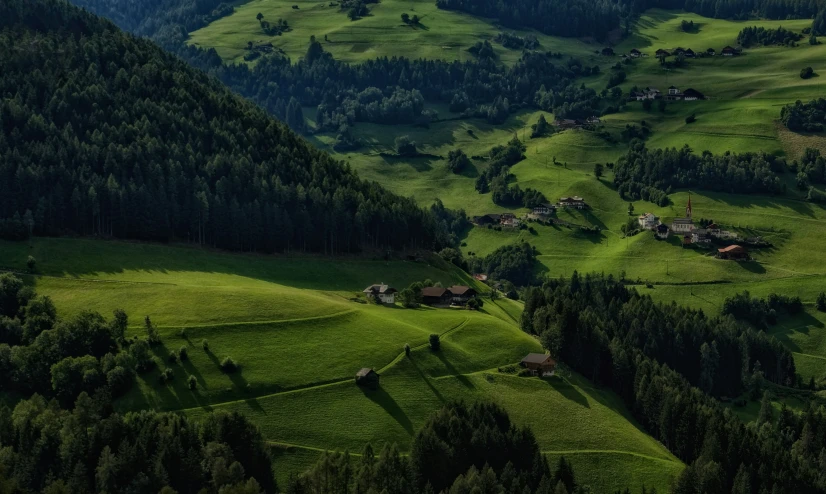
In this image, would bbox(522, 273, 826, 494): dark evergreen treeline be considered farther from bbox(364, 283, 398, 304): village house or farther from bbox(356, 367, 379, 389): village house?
bbox(356, 367, 379, 389): village house

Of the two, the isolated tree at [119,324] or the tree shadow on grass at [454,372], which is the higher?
the isolated tree at [119,324]

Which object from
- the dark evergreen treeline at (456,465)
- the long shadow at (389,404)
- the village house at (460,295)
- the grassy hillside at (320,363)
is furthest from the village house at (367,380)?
the village house at (460,295)

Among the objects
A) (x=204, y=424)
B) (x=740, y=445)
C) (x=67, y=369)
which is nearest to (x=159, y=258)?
(x=67, y=369)

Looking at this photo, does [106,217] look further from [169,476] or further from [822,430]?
[822,430]

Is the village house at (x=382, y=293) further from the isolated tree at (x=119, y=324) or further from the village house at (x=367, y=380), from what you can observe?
the isolated tree at (x=119, y=324)

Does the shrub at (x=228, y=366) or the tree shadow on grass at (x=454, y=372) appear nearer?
the shrub at (x=228, y=366)

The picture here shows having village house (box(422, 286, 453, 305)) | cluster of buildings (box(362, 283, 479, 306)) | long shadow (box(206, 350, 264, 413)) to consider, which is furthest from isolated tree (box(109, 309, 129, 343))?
village house (box(422, 286, 453, 305))
